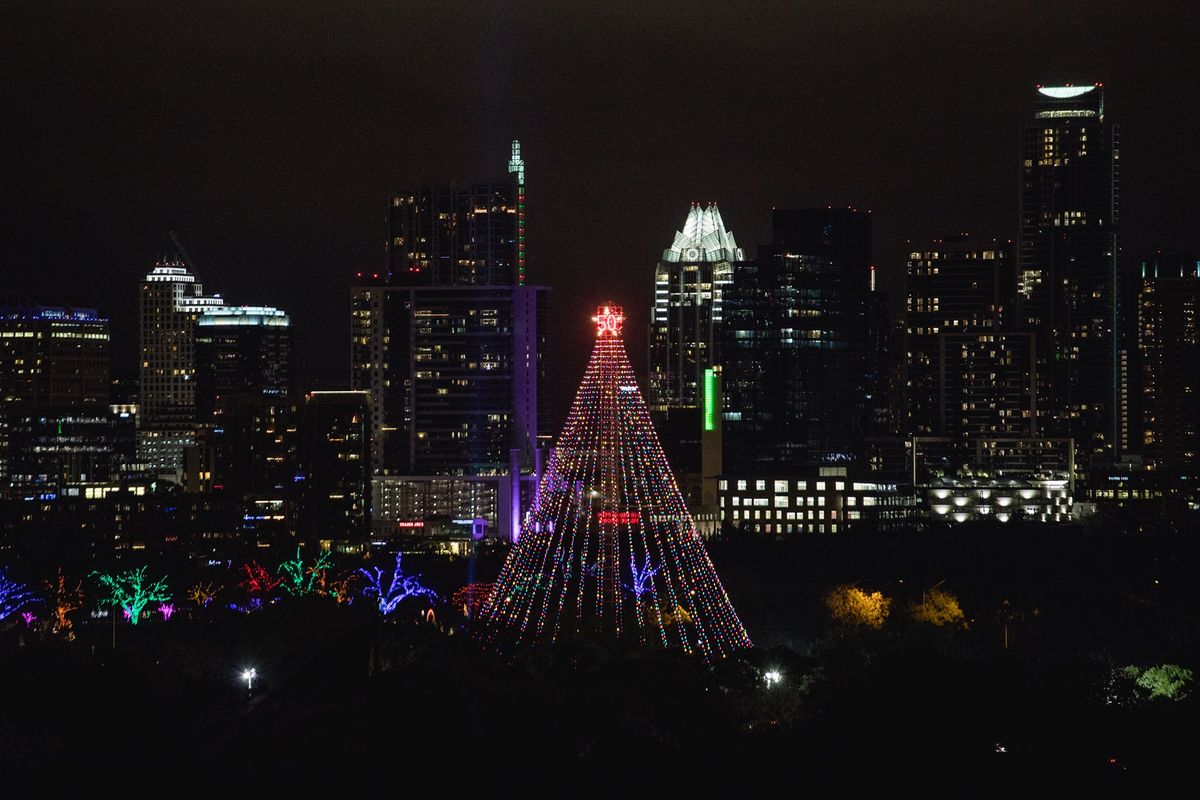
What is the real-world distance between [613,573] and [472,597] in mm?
5275

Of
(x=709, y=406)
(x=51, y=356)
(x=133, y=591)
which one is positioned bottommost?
(x=133, y=591)

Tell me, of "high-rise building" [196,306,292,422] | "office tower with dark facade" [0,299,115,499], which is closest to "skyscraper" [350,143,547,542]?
"high-rise building" [196,306,292,422]

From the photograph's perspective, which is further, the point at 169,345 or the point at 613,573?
the point at 169,345

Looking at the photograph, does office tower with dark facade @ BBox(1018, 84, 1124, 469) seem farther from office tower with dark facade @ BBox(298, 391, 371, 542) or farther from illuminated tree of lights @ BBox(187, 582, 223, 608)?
illuminated tree of lights @ BBox(187, 582, 223, 608)

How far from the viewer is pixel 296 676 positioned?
3256 cm

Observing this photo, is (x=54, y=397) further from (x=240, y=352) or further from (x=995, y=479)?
(x=995, y=479)

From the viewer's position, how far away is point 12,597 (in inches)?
1869

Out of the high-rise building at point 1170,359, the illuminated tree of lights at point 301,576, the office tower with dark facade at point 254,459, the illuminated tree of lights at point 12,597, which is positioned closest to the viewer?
the illuminated tree of lights at point 12,597

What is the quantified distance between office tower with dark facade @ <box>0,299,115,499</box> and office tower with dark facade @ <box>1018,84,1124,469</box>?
4049 centimetres

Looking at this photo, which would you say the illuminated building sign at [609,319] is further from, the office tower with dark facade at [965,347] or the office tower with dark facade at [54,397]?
the office tower with dark facade at [965,347]

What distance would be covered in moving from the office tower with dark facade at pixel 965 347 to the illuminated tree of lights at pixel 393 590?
46.8 m

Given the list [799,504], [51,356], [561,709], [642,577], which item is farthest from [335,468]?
[561,709]

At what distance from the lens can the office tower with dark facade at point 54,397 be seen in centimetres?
8288

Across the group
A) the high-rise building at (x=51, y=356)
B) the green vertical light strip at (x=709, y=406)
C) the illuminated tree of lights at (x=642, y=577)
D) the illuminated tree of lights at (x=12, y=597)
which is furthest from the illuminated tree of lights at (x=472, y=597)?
the high-rise building at (x=51, y=356)
